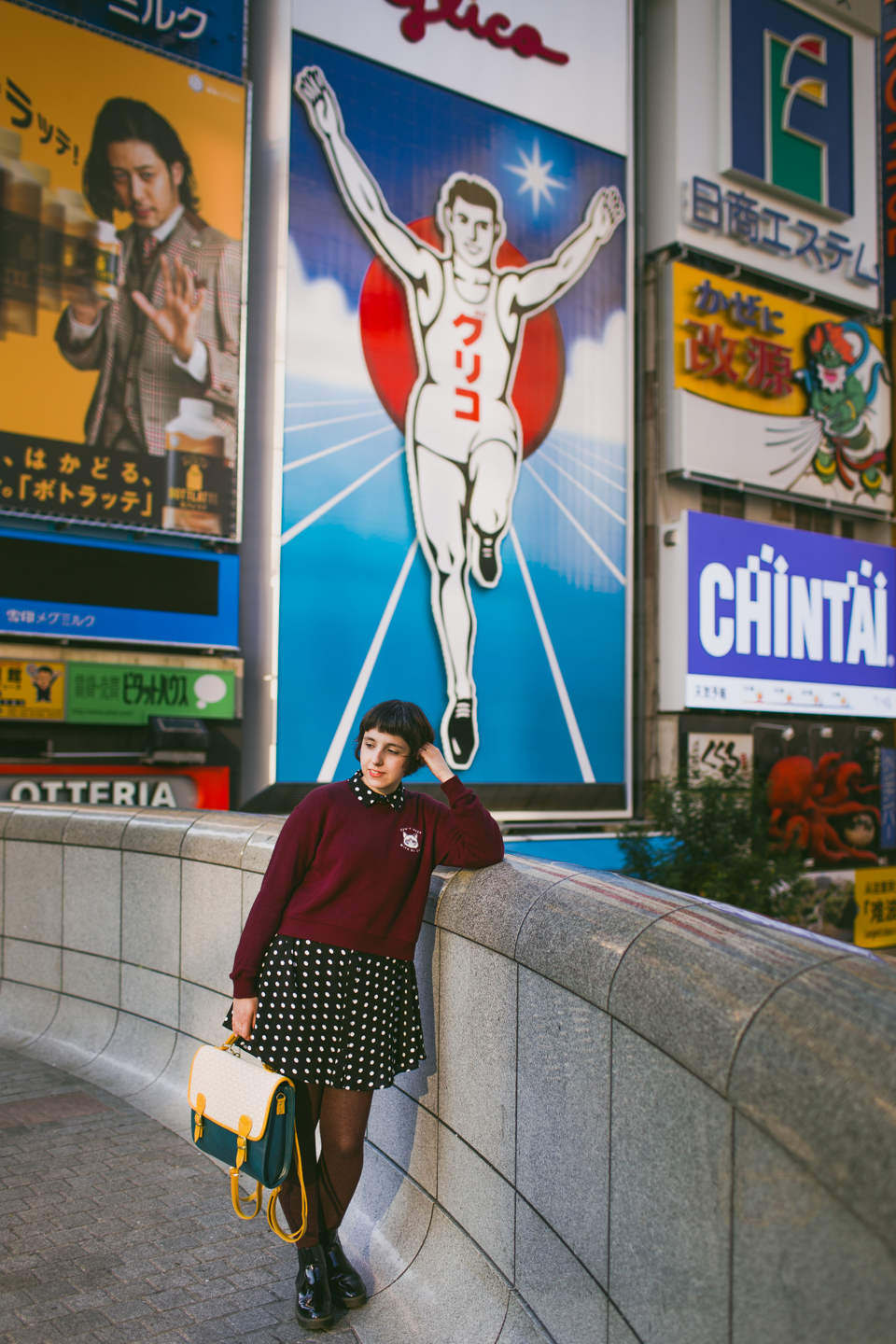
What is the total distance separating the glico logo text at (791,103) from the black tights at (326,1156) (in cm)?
1882

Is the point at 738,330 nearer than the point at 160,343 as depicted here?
No

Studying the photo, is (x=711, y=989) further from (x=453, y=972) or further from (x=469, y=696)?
(x=469, y=696)

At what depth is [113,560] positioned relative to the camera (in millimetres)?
11930

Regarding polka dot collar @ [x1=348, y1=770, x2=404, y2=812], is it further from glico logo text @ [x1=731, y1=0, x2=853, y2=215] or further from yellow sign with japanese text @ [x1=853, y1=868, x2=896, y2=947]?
glico logo text @ [x1=731, y1=0, x2=853, y2=215]

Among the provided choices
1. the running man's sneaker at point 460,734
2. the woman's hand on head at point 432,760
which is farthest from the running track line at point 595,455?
the woman's hand on head at point 432,760

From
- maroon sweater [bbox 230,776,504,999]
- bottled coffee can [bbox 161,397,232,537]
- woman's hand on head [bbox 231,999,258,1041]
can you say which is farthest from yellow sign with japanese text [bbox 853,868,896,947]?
woman's hand on head [bbox 231,999,258,1041]

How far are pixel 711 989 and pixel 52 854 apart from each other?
493 cm

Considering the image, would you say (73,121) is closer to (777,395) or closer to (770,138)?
(777,395)

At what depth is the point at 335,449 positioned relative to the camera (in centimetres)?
1390

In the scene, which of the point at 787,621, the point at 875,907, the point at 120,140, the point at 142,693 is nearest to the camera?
the point at 142,693

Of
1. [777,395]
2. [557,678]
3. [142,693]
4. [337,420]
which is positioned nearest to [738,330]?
[777,395]

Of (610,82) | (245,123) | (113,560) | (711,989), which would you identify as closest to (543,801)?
(113,560)

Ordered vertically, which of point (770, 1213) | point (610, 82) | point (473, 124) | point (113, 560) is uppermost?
point (610, 82)

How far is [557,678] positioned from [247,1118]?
1303 centimetres
